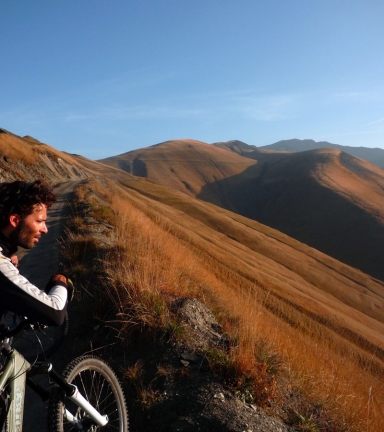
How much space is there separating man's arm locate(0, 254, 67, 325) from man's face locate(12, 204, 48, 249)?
0.33 m

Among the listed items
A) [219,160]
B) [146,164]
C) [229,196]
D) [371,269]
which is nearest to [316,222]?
[371,269]

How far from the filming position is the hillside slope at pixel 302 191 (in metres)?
86.3

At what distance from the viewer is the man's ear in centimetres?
270

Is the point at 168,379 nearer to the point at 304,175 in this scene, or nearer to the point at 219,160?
the point at 304,175

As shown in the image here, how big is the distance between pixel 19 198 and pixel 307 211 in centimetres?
10790

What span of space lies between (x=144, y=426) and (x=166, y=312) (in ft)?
4.65

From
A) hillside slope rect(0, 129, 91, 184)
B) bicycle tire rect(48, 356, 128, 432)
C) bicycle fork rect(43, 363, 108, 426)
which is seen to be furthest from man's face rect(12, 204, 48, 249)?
hillside slope rect(0, 129, 91, 184)

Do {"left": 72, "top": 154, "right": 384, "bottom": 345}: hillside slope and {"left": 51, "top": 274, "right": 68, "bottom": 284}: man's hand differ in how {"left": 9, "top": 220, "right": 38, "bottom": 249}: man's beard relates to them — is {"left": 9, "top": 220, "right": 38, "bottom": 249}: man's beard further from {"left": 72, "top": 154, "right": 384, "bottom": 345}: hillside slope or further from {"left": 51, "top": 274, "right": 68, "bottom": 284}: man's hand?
{"left": 72, "top": 154, "right": 384, "bottom": 345}: hillside slope

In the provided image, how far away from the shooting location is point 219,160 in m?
170

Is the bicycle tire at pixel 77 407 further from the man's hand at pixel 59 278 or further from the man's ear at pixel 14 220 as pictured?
the man's ear at pixel 14 220

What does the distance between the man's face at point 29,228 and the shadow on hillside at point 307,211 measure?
243ft

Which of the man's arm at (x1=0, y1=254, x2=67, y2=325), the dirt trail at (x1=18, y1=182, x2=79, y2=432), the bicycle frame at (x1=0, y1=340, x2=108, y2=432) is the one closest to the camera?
the man's arm at (x1=0, y1=254, x2=67, y2=325)

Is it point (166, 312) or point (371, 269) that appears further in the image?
point (371, 269)

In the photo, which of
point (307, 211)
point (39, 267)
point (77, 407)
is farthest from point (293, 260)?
point (307, 211)
